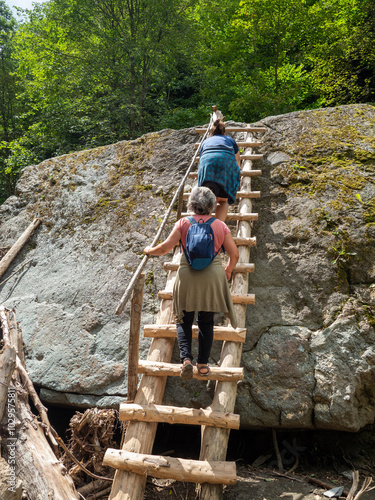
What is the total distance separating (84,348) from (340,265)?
2.94 m

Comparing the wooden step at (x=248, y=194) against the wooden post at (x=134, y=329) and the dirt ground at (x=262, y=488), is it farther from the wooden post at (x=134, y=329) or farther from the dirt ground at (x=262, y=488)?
the dirt ground at (x=262, y=488)

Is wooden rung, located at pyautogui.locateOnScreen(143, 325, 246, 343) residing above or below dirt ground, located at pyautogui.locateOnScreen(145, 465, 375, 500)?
above

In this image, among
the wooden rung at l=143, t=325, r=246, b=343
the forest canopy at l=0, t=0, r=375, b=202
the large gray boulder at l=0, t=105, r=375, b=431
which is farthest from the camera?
the forest canopy at l=0, t=0, r=375, b=202

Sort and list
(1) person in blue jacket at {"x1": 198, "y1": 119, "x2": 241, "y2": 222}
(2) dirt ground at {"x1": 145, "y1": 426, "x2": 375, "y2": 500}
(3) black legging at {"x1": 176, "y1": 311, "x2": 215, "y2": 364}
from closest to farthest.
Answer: (3) black legging at {"x1": 176, "y1": 311, "x2": 215, "y2": 364}
(2) dirt ground at {"x1": 145, "y1": 426, "x2": 375, "y2": 500}
(1) person in blue jacket at {"x1": 198, "y1": 119, "x2": 241, "y2": 222}

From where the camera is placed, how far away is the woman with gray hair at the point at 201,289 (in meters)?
2.80

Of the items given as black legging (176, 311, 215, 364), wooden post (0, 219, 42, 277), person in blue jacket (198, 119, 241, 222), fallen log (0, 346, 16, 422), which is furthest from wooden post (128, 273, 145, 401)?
wooden post (0, 219, 42, 277)

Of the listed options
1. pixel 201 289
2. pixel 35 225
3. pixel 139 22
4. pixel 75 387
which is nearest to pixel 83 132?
pixel 139 22

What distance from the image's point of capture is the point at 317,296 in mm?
4016

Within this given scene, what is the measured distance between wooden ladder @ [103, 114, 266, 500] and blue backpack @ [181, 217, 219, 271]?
88 centimetres

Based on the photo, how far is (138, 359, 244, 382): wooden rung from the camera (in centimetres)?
302

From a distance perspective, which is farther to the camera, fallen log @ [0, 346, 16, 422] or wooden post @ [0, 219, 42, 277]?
wooden post @ [0, 219, 42, 277]

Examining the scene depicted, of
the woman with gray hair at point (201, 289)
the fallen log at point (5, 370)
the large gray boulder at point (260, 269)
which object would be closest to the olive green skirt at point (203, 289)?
the woman with gray hair at point (201, 289)

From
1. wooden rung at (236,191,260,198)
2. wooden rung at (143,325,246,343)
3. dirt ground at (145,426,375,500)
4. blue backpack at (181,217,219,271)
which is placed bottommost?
dirt ground at (145,426,375,500)

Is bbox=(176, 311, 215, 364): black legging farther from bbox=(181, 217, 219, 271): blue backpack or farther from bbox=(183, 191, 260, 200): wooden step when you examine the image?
bbox=(183, 191, 260, 200): wooden step
